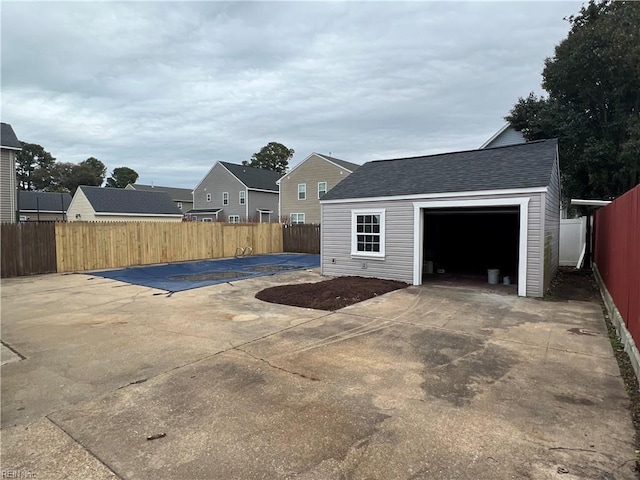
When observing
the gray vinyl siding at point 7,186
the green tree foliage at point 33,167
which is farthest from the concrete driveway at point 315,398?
the green tree foliage at point 33,167

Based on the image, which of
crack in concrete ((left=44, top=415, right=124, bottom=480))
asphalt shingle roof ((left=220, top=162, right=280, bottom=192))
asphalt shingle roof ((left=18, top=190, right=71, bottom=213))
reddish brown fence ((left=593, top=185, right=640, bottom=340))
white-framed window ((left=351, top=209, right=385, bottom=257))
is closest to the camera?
crack in concrete ((left=44, top=415, right=124, bottom=480))

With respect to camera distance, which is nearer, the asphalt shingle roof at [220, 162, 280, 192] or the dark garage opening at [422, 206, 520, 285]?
the dark garage opening at [422, 206, 520, 285]

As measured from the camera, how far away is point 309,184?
29609mm

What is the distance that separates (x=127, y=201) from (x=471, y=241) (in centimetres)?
2544

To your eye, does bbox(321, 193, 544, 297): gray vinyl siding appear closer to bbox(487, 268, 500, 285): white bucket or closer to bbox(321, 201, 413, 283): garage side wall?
bbox(321, 201, 413, 283): garage side wall

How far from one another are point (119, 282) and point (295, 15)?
9.71 meters

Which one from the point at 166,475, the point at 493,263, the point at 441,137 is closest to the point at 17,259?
the point at 166,475

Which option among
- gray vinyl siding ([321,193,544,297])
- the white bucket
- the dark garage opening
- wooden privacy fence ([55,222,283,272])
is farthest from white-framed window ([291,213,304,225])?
the white bucket

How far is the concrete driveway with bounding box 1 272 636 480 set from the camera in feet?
8.34

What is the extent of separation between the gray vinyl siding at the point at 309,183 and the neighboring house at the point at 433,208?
47.4ft

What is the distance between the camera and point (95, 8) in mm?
7969

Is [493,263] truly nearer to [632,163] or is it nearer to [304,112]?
[632,163]

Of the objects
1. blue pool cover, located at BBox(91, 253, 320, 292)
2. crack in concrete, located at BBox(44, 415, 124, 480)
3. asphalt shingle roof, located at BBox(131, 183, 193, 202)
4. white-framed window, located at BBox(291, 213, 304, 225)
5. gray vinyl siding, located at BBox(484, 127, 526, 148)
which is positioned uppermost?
gray vinyl siding, located at BBox(484, 127, 526, 148)

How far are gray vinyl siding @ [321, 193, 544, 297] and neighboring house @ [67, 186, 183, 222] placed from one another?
20491mm
